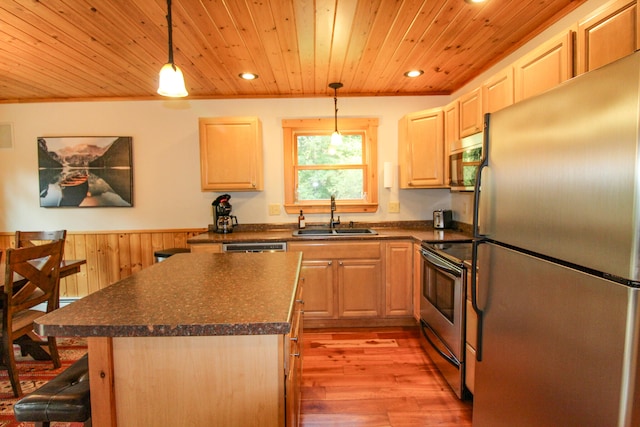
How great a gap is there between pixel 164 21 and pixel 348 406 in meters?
2.70

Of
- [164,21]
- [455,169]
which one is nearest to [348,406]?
[455,169]

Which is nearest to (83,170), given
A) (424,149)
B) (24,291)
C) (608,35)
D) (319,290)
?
(24,291)

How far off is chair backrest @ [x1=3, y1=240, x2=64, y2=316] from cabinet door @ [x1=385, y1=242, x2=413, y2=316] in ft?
8.67

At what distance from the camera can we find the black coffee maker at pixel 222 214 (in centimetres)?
329

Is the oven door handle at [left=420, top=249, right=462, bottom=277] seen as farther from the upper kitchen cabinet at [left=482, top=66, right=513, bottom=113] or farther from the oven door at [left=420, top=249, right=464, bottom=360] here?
the upper kitchen cabinet at [left=482, top=66, right=513, bottom=113]

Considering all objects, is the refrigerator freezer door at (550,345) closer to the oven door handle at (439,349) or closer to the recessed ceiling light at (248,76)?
the oven door handle at (439,349)

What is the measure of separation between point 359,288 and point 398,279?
0.39 metres

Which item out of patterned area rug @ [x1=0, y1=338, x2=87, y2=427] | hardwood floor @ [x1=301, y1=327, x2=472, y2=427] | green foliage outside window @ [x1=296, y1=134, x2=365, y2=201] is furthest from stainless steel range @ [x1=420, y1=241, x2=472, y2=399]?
patterned area rug @ [x1=0, y1=338, x2=87, y2=427]

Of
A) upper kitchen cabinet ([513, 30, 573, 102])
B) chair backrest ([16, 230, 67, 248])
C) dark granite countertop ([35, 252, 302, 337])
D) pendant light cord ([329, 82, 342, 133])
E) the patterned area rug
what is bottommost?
the patterned area rug

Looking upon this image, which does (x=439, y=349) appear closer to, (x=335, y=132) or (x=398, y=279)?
(x=398, y=279)

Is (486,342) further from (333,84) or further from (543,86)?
(333,84)

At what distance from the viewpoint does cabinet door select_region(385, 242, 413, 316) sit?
298cm

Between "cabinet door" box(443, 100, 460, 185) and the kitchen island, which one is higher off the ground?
"cabinet door" box(443, 100, 460, 185)

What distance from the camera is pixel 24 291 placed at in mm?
2064
